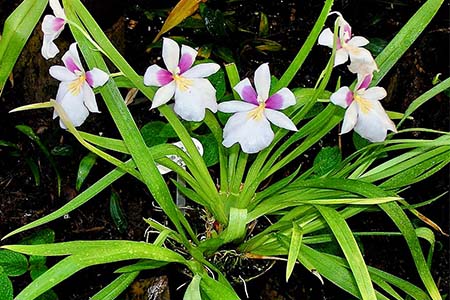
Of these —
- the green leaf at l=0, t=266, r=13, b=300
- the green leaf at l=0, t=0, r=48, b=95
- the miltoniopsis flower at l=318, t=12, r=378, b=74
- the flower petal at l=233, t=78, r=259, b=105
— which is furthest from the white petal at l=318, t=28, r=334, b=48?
the green leaf at l=0, t=266, r=13, b=300

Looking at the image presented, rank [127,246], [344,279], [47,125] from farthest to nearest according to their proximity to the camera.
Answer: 1. [47,125]
2. [344,279]
3. [127,246]

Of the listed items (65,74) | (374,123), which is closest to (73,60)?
(65,74)

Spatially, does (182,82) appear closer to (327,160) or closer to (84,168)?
(327,160)

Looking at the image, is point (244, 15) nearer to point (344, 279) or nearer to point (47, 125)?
point (47, 125)

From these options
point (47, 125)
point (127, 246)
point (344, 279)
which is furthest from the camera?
point (47, 125)

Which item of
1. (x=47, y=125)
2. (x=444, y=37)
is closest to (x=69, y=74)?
(x=47, y=125)
